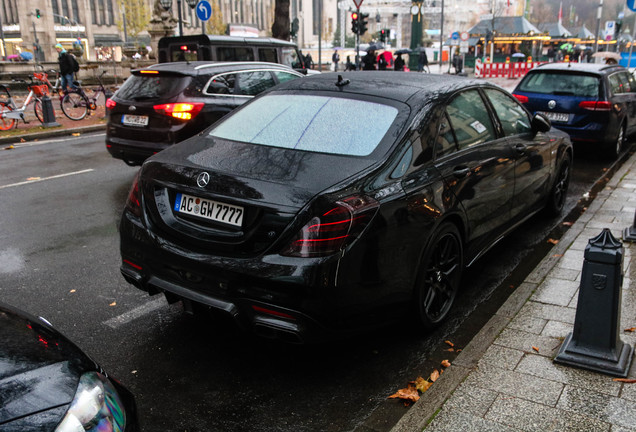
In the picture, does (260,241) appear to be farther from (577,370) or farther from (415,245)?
(577,370)

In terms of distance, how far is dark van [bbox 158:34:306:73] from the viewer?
1400cm

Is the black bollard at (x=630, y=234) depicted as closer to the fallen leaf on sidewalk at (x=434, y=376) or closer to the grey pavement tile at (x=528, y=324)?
the grey pavement tile at (x=528, y=324)

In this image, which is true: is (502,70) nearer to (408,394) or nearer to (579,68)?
(579,68)

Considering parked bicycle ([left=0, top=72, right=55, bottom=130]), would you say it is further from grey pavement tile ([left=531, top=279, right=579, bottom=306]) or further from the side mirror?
grey pavement tile ([left=531, top=279, right=579, bottom=306])

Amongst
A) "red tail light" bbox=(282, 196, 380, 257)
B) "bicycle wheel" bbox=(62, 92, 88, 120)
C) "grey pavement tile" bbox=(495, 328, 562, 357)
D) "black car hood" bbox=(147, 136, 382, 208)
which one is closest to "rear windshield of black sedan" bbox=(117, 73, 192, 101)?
"black car hood" bbox=(147, 136, 382, 208)

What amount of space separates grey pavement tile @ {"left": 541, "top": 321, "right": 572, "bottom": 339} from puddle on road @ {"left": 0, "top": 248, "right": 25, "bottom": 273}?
424 cm

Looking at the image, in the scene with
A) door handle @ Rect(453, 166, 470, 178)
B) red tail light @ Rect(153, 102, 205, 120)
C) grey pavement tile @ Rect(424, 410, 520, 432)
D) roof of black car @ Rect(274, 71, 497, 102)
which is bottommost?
grey pavement tile @ Rect(424, 410, 520, 432)

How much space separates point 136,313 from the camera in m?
4.25

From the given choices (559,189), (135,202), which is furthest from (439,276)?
(559,189)

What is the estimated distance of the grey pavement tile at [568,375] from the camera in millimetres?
Answer: 3111

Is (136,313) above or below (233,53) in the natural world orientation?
below

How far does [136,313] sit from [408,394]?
2.09 meters

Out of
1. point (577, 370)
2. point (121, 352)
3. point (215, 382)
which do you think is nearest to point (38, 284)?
point (121, 352)

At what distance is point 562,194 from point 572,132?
3450 mm
